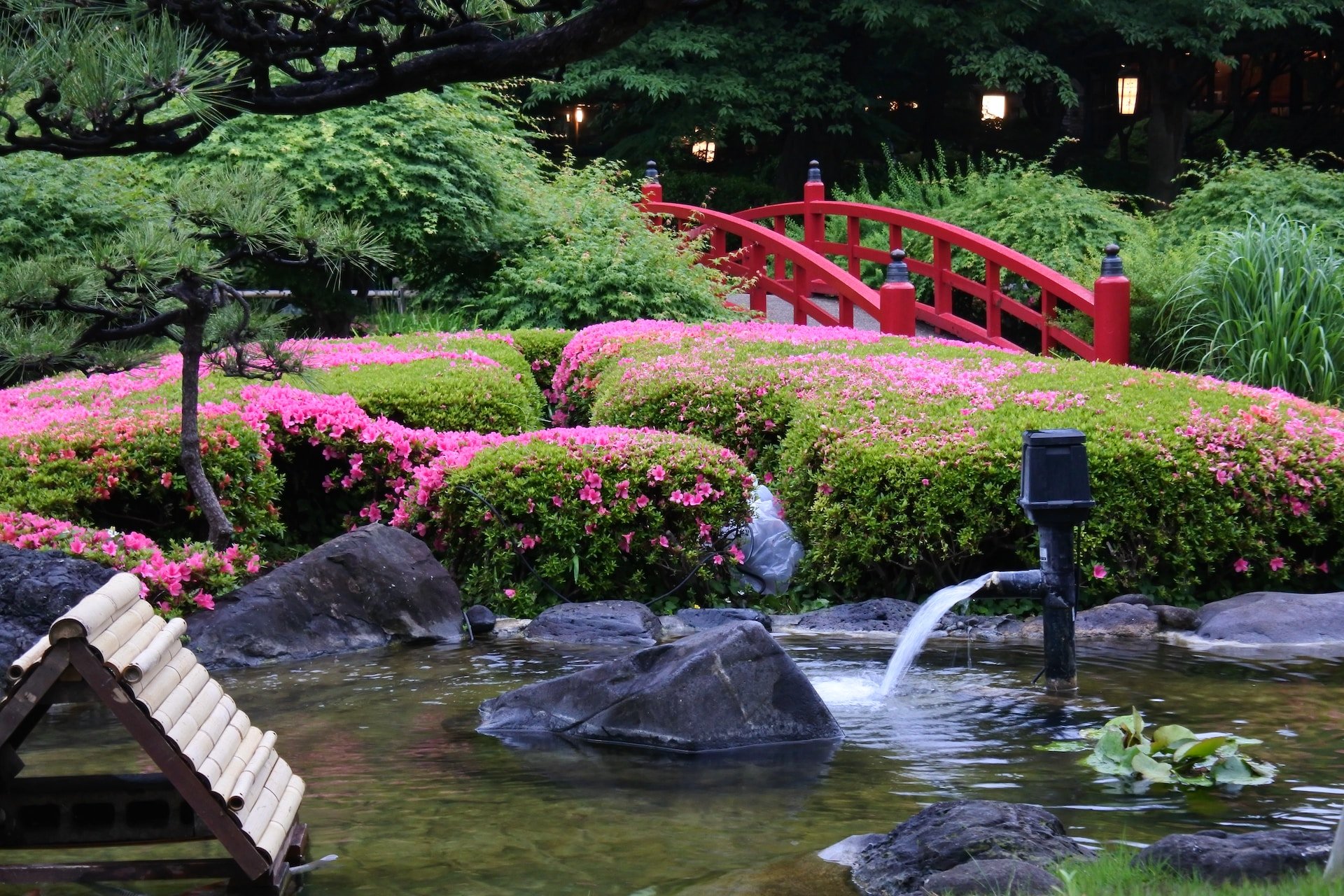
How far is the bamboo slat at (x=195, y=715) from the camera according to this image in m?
3.65

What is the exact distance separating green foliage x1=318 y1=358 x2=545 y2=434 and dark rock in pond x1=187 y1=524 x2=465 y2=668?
232 centimetres

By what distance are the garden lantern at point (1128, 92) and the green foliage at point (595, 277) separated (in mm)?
15345

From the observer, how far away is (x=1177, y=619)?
24.9 ft

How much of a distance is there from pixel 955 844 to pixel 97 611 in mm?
2368

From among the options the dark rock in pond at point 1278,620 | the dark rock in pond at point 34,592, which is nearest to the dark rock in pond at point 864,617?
the dark rock in pond at point 1278,620

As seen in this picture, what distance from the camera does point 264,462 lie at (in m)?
8.48

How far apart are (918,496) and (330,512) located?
13.4 feet

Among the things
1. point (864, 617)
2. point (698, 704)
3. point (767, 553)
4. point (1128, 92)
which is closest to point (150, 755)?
point (698, 704)

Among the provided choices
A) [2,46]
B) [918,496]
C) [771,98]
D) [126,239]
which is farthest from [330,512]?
[771,98]

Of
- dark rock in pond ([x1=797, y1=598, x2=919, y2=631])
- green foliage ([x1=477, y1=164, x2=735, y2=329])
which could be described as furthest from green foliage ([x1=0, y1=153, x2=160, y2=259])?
dark rock in pond ([x1=797, y1=598, x2=919, y2=631])

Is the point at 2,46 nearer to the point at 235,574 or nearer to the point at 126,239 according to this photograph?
the point at 126,239

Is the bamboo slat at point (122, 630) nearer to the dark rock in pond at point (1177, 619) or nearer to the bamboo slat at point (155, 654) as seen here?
the bamboo slat at point (155, 654)

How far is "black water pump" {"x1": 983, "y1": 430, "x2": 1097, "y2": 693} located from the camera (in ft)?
20.2

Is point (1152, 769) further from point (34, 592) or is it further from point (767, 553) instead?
point (34, 592)
